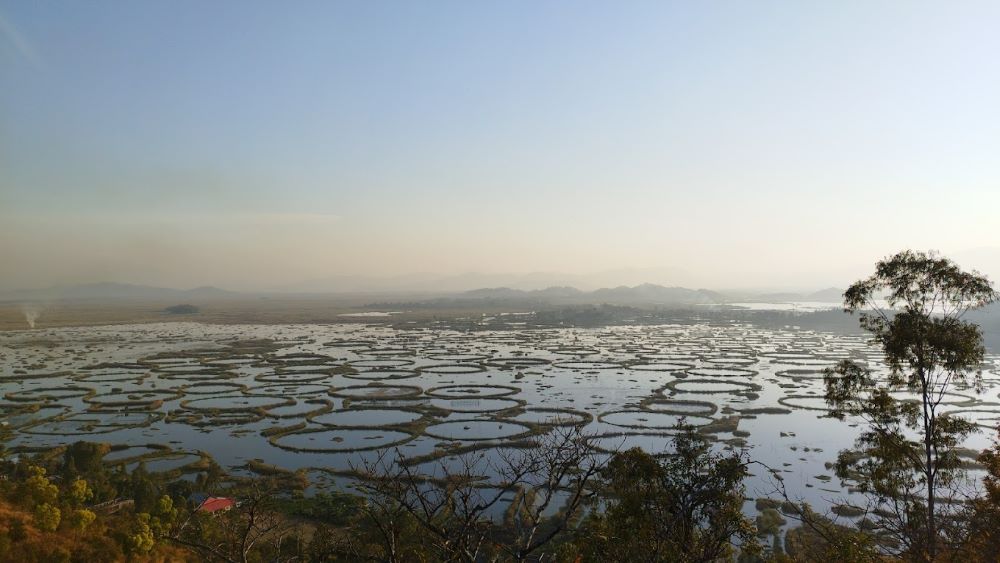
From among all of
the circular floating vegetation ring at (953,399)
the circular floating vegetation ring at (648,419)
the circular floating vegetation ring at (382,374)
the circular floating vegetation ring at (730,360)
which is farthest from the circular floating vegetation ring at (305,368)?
the circular floating vegetation ring at (953,399)

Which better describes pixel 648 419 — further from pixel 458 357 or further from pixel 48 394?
pixel 48 394

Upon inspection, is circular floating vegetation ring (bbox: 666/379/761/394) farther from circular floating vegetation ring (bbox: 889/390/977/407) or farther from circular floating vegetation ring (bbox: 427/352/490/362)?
circular floating vegetation ring (bbox: 427/352/490/362)

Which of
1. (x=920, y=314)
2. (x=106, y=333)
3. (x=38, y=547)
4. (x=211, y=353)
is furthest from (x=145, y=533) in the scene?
(x=106, y=333)

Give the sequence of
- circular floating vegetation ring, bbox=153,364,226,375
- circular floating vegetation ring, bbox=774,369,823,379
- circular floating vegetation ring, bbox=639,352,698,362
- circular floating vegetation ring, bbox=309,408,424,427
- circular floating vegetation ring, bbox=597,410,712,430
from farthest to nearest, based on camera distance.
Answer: circular floating vegetation ring, bbox=639,352,698,362 < circular floating vegetation ring, bbox=153,364,226,375 < circular floating vegetation ring, bbox=774,369,823,379 < circular floating vegetation ring, bbox=309,408,424,427 < circular floating vegetation ring, bbox=597,410,712,430

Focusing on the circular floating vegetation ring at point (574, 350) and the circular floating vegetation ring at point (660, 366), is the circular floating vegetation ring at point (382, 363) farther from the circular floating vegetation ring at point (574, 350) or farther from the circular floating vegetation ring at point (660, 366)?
the circular floating vegetation ring at point (660, 366)

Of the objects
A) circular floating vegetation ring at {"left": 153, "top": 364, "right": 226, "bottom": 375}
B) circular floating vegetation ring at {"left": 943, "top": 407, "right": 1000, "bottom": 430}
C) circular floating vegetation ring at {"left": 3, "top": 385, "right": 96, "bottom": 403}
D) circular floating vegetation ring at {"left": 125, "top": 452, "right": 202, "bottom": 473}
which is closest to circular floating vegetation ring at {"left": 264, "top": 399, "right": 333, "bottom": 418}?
circular floating vegetation ring at {"left": 125, "top": 452, "right": 202, "bottom": 473}
